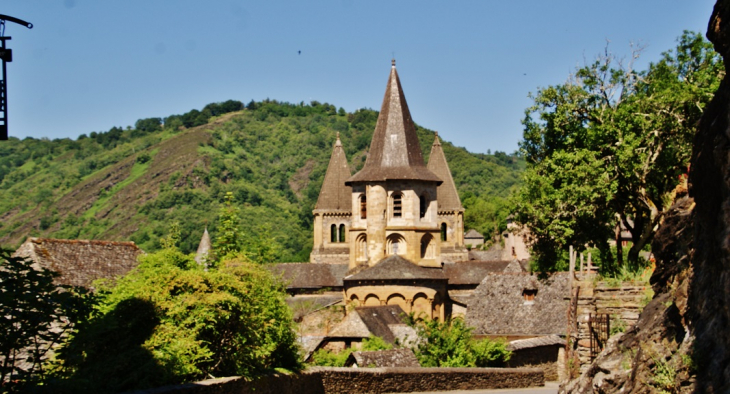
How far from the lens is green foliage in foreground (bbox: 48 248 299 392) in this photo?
13234 millimetres

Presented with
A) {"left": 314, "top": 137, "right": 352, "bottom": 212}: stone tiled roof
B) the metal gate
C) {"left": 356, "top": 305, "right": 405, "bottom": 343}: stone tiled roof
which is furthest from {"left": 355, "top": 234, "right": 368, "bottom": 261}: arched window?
the metal gate

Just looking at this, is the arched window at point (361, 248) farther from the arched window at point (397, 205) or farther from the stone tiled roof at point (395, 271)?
the stone tiled roof at point (395, 271)

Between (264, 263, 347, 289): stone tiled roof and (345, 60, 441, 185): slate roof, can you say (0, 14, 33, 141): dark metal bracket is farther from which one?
(264, 263, 347, 289): stone tiled roof

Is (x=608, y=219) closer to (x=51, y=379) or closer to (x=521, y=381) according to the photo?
(x=521, y=381)

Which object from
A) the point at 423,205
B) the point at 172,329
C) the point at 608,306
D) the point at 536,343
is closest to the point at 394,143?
the point at 423,205

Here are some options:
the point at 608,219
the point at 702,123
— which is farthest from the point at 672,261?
the point at 608,219

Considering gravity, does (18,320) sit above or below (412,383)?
above

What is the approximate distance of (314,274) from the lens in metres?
74.6

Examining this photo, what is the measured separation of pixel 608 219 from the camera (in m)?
29.1

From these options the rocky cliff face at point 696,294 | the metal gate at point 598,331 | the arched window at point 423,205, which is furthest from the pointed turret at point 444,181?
the rocky cliff face at point 696,294

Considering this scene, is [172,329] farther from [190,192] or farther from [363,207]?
[190,192]

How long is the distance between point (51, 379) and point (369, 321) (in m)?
31.7

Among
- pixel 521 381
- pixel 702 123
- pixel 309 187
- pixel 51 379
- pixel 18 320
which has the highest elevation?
pixel 309 187

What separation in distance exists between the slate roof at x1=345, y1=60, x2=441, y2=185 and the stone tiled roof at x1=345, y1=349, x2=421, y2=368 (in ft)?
112
